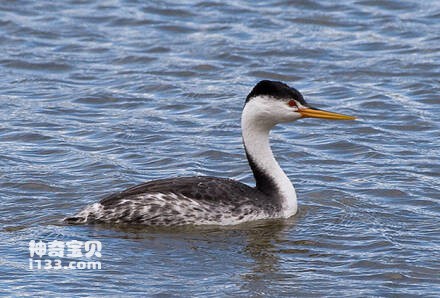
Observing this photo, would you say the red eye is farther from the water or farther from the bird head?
the water

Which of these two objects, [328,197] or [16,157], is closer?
[328,197]

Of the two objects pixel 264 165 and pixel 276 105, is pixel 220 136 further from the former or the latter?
pixel 276 105

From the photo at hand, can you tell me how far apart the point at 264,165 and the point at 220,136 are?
7.43ft

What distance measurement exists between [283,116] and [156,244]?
70.4 inches

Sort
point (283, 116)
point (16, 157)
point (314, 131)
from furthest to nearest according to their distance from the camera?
point (314, 131) < point (16, 157) < point (283, 116)

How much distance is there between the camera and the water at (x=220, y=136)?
10359 mm

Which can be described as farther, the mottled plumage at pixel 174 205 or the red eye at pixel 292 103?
the red eye at pixel 292 103

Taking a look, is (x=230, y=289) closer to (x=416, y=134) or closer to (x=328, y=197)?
(x=328, y=197)

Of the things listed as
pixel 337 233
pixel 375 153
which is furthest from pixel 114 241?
pixel 375 153

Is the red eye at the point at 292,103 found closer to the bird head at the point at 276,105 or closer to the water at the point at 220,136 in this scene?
the bird head at the point at 276,105

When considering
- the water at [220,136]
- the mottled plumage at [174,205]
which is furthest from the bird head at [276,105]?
the water at [220,136]

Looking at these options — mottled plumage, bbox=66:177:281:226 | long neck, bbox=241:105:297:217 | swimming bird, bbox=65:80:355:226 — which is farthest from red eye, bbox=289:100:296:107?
mottled plumage, bbox=66:177:281:226

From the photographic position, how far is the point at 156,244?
1105cm

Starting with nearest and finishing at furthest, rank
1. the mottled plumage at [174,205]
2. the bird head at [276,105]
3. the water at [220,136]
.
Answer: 1. the water at [220,136]
2. the mottled plumage at [174,205]
3. the bird head at [276,105]
